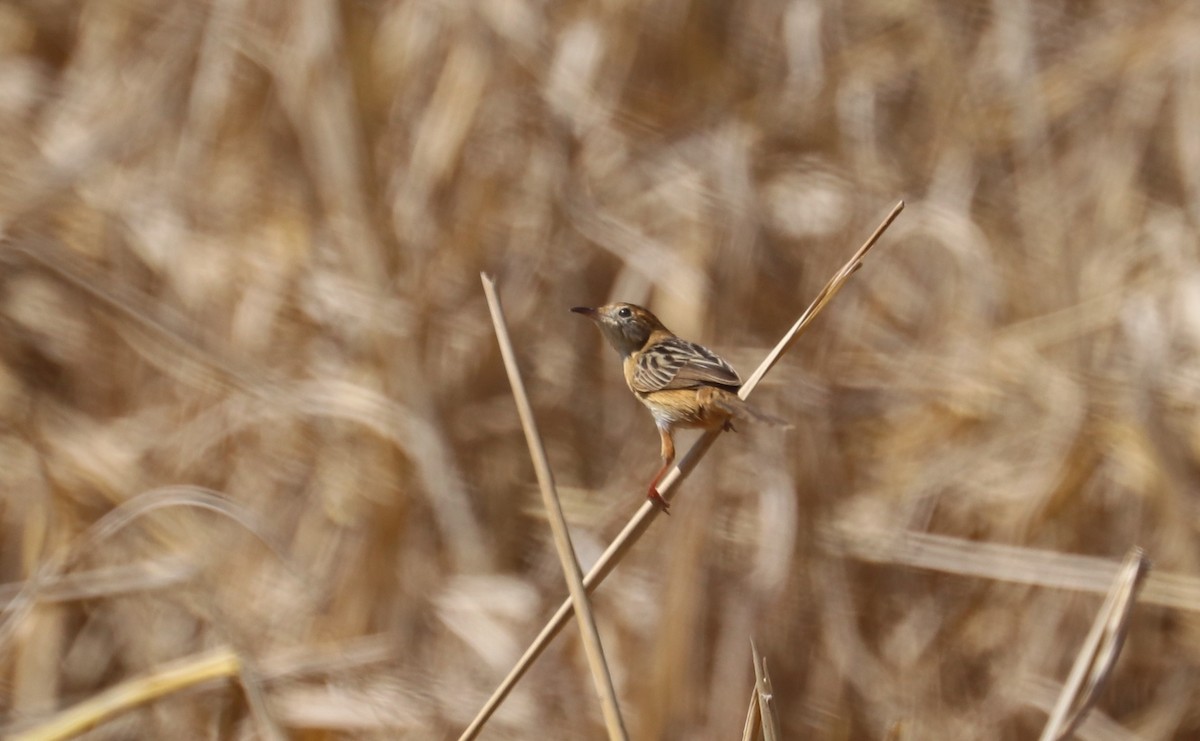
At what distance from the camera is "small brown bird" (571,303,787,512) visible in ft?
5.57

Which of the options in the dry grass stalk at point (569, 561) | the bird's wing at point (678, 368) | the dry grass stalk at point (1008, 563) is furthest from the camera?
the dry grass stalk at point (1008, 563)

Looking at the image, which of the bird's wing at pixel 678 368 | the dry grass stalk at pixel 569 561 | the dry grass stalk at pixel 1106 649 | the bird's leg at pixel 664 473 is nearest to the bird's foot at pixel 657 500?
the bird's leg at pixel 664 473

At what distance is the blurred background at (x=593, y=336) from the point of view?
291 centimetres

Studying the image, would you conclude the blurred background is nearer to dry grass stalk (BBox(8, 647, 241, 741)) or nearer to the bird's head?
the bird's head

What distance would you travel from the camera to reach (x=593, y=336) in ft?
10.9

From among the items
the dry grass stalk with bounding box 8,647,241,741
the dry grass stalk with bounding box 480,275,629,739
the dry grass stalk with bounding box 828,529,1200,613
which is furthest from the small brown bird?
the dry grass stalk with bounding box 828,529,1200,613

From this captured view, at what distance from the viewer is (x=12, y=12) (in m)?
3.67

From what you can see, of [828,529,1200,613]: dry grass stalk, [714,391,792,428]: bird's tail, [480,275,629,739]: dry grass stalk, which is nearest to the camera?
[480,275,629,739]: dry grass stalk

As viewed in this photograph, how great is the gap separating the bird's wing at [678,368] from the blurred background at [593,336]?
0.75 meters

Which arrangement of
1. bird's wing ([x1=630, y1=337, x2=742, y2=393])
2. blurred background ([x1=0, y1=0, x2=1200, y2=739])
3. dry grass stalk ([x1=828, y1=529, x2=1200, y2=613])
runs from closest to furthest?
bird's wing ([x1=630, y1=337, x2=742, y2=393]) → dry grass stalk ([x1=828, y1=529, x2=1200, y2=613]) → blurred background ([x1=0, y1=0, x2=1200, y2=739])

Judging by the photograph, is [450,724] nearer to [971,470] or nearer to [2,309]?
[971,470]

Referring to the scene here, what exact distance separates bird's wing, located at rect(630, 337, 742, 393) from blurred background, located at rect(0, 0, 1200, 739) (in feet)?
2.45

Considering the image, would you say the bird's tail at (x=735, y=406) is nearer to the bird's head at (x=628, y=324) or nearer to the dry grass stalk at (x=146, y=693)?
the bird's head at (x=628, y=324)

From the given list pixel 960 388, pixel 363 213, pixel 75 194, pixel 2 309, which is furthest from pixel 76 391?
pixel 960 388
